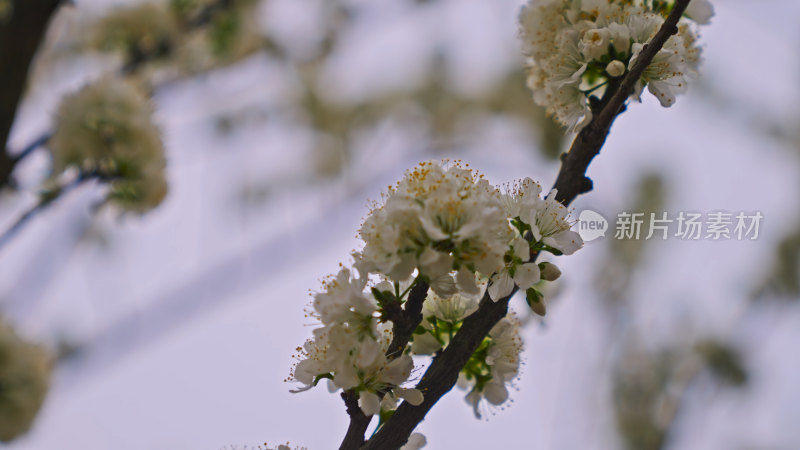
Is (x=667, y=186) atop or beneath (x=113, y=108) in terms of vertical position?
beneath

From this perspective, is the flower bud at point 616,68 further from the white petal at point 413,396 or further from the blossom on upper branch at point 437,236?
the white petal at point 413,396

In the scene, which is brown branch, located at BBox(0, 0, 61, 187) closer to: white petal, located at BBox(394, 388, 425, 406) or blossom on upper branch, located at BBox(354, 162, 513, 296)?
blossom on upper branch, located at BBox(354, 162, 513, 296)

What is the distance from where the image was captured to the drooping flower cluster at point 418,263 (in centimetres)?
89

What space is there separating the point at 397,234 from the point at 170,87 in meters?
2.88

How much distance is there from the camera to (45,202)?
6.59 feet

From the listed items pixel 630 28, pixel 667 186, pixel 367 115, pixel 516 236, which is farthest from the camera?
pixel 367 115

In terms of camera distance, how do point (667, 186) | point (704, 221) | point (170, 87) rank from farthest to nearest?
point (667, 186) < point (170, 87) < point (704, 221)

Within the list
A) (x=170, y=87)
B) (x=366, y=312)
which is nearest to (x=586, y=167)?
(x=366, y=312)

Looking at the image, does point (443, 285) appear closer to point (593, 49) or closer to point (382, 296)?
point (382, 296)

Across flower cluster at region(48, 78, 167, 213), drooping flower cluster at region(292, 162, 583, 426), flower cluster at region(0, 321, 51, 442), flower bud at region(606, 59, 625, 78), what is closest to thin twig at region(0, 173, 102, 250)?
flower cluster at region(48, 78, 167, 213)

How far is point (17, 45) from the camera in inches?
69.1

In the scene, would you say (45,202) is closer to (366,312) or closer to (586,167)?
(366,312)

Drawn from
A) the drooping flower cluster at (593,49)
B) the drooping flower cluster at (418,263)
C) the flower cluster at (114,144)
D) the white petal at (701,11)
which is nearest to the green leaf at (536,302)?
the drooping flower cluster at (418,263)

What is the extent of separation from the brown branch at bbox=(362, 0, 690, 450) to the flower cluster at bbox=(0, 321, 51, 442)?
1880 mm
